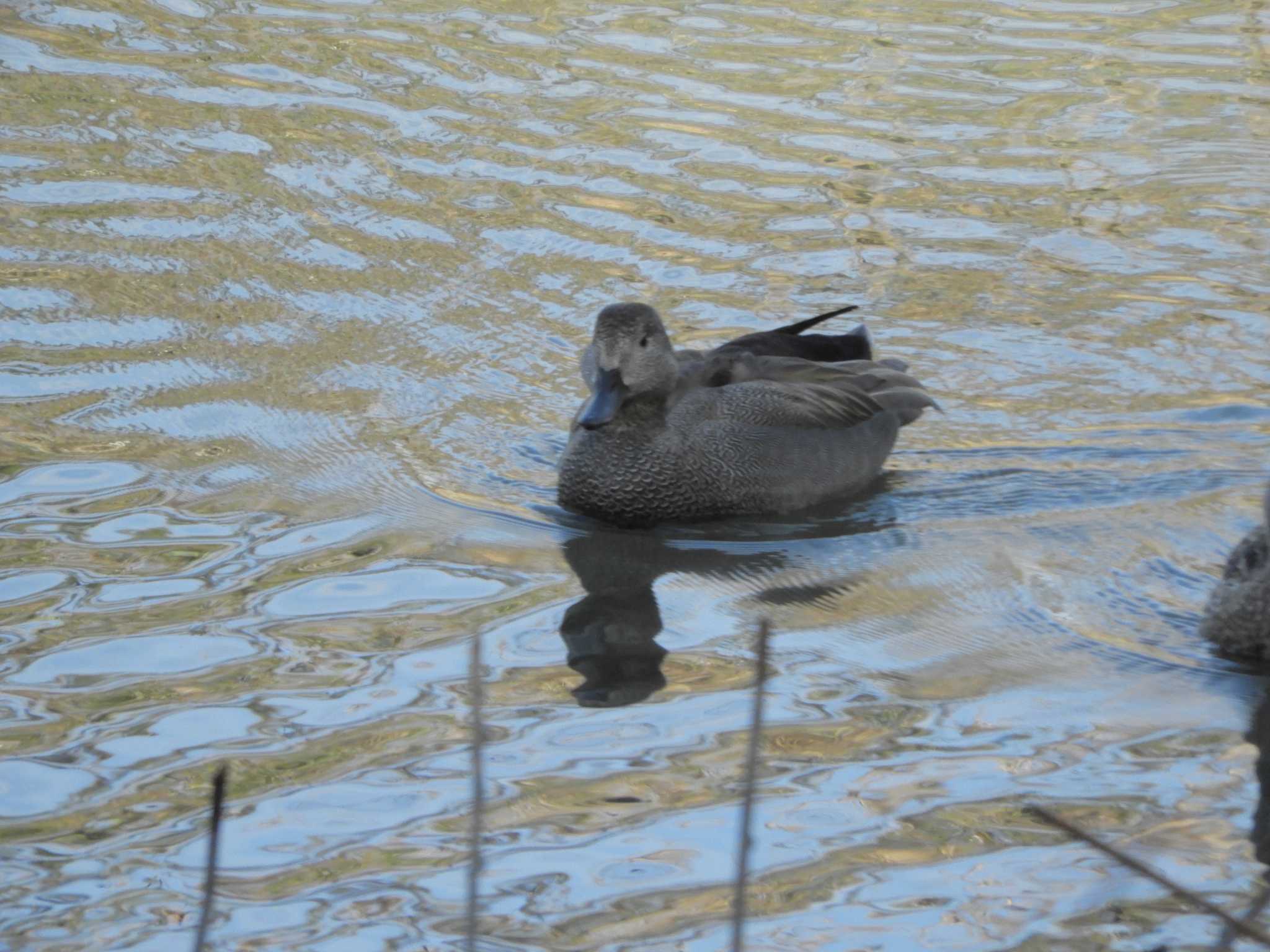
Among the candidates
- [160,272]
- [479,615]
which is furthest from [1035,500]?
[160,272]

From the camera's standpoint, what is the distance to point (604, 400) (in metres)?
7.52

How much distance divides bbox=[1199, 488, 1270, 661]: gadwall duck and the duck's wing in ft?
6.62

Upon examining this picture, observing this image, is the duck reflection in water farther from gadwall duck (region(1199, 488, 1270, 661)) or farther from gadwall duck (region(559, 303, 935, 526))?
gadwall duck (region(1199, 488, 1270, 661))

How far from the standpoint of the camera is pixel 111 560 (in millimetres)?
6879

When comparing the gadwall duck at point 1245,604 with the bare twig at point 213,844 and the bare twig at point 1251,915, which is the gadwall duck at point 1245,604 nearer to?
the bare twig at point 1251,915

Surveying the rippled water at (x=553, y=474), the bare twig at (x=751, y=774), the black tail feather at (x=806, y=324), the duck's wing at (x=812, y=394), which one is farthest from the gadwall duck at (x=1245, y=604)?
the bare twig at (x=751, y=774)

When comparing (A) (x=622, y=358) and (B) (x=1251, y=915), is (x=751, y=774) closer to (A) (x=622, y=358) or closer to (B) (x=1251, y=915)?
(B) (x=1251, y=915)

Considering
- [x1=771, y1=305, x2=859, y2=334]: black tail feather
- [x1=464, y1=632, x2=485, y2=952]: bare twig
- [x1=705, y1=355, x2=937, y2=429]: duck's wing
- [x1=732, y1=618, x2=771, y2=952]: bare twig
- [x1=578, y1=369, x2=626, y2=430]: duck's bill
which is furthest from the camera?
[x1=771, y1=305, x2=859, y2=334]: black tail feather

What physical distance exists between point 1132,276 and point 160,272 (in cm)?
521

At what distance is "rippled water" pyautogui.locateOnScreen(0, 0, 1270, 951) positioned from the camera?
4.88 m

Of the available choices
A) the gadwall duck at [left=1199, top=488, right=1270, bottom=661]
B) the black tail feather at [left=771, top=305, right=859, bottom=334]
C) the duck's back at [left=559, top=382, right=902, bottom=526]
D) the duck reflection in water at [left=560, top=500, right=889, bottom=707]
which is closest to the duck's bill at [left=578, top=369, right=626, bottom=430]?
the duck's back at [left=559, top=382, right=902, bottom=526]

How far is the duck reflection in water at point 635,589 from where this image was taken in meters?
6.12

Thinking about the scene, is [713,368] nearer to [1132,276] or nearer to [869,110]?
[1132,276]

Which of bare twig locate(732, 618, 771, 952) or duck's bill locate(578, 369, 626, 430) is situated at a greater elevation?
bare twig locate(732, 618, 771, 952)
